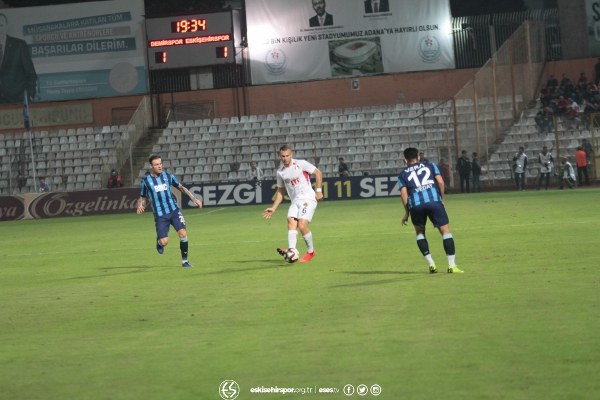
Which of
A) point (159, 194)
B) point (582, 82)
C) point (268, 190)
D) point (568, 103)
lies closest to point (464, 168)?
point (568, 103)

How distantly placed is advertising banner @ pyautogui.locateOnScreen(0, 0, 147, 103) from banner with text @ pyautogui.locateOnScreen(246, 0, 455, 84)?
623cm

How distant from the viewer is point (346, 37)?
5269cm

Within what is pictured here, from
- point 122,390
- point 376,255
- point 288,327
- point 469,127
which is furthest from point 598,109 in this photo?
point 122,390

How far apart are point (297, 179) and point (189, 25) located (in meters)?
33.8

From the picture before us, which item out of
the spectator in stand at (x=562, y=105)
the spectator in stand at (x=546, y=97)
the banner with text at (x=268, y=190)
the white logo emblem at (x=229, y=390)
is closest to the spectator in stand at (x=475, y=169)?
the banner with text at (x=268, y=190)

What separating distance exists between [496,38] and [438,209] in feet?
131

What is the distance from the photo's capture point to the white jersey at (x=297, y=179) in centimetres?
1830

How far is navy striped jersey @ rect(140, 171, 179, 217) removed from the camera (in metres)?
18.9

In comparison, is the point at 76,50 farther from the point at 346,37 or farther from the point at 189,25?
the point at 346,37

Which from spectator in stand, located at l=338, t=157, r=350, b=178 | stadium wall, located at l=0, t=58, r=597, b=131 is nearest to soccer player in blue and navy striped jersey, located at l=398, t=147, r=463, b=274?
spectator in stand, located at l=338, t=157, r=350, b=178

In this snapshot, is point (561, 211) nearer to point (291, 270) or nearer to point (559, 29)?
point (291, 270)

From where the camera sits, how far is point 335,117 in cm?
5109

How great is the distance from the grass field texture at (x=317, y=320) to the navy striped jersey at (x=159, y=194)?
43.4 inches

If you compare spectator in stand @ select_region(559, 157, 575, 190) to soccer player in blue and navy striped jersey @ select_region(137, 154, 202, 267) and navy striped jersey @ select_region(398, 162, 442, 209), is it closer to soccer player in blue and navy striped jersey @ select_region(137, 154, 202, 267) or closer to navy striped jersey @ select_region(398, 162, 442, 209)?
soccer player in blue and navy striped jersey @ select_region(137, 154, 202, 267)
